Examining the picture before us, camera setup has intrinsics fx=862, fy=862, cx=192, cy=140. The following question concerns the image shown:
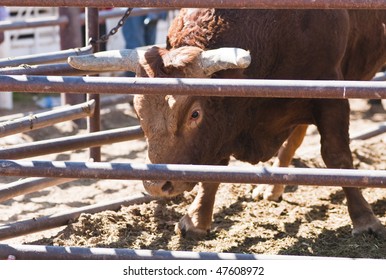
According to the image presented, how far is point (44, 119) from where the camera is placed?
5703 mm

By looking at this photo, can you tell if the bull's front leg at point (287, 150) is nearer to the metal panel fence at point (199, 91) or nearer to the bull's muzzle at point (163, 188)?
the bull's muzzle at point (163, 188)

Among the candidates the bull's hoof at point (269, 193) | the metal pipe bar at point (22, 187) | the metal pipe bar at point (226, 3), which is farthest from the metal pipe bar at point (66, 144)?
the metal pipe bar at point (226, 3)

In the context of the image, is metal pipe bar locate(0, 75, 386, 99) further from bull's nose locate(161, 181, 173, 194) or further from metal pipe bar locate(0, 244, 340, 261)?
bull's nose locate(161, 181, 173, 194)

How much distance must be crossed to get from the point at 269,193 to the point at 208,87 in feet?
9.17

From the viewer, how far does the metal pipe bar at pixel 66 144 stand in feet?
17.0

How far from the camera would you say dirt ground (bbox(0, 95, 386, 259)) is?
548cm

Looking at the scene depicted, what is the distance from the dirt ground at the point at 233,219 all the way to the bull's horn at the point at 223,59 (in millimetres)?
1234

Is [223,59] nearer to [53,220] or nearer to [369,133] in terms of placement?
[53,220]

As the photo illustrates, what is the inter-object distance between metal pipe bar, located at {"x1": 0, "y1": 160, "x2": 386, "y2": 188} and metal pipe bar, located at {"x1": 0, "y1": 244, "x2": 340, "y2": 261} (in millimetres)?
350

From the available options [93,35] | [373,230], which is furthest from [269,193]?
[93,35]

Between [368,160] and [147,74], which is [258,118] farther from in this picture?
[368,160]

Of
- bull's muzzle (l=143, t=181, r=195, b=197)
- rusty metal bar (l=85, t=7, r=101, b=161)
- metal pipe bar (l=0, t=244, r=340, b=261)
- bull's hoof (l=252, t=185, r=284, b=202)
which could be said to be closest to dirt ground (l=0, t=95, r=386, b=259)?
bull's hoof (l=252, t=185, r=284, b=202)
